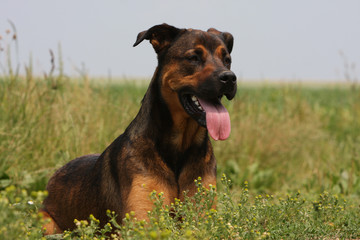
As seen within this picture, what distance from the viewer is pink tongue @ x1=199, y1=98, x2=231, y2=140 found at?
4.20 metres

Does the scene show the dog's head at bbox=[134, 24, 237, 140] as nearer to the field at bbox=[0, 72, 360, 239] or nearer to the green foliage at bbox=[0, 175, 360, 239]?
the green foliage at bbox=[0, 175, 360, 239]

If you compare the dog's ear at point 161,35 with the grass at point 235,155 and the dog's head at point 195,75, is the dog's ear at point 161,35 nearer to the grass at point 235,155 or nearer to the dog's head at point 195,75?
the dog's head at point 195,75

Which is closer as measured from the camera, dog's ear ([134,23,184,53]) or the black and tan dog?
the black and tan dog

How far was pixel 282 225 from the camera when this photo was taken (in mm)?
4504

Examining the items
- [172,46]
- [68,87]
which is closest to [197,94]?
[172,46]

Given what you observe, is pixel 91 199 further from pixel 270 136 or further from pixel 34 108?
pixel 270 136

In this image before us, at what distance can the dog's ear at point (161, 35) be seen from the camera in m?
4.54

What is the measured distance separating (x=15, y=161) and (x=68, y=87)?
2433 mm

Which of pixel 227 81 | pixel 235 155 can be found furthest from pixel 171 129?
pixel 235 155

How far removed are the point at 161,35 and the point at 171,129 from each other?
37.4 inches

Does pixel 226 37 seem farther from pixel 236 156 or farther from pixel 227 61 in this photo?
pixel 236 156

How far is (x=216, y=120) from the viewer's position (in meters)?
4.23

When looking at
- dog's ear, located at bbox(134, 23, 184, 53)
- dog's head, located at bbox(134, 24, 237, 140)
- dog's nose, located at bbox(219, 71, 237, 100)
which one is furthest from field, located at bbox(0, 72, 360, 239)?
dog's ear, located at bbox(134, 23, 184, 53)

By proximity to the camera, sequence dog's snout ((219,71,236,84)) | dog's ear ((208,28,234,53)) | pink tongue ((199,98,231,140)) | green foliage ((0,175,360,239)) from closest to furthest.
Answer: green foliage ((0,175,360,239)) → dog's snout ((219,71,236,84)) → pink tongue ((199,98,231,140)) → dog's ear ((208,28,234,53))
